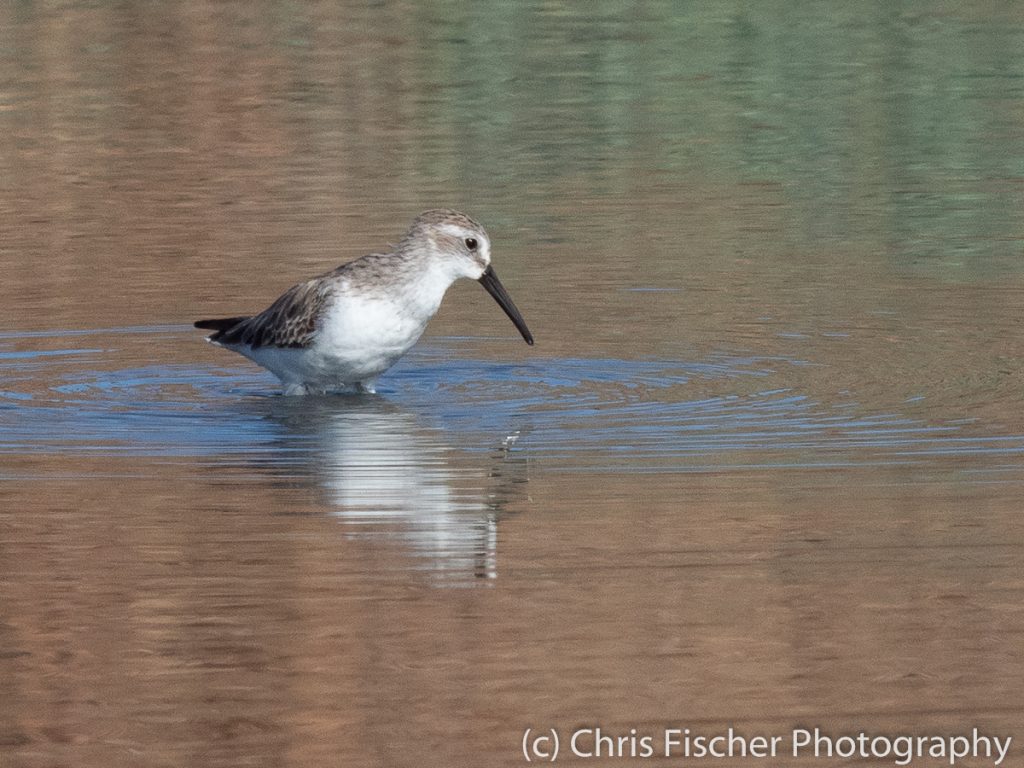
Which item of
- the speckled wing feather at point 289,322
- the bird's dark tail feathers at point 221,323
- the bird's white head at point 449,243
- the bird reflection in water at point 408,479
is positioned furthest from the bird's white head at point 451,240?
the bird's dark tail feathers at point 221,323

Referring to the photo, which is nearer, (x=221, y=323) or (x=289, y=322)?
(x=289, y=322)

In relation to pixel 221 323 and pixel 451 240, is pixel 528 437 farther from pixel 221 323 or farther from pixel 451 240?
pixel 221 323

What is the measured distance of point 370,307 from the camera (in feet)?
41.6

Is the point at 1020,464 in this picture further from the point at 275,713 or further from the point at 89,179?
the point at 89,179

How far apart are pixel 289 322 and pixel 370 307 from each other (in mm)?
514

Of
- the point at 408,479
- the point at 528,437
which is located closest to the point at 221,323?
the point at 528,437

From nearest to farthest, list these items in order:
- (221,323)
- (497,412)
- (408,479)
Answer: (408,479), (497,412), (221,323)

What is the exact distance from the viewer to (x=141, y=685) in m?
7.96

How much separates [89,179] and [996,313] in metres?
9.49

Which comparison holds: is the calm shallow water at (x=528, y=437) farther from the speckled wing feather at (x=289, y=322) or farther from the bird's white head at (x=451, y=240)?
the bird's white head at (x=451, y=240)

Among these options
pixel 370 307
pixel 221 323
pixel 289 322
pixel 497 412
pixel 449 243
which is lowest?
pixel 497 412

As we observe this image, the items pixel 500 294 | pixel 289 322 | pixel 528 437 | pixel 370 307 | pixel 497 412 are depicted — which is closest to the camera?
pixel 528 437

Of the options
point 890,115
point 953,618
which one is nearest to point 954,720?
point 953,618

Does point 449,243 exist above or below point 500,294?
above
